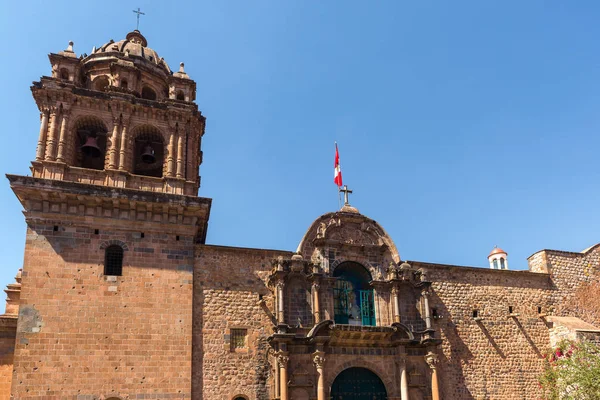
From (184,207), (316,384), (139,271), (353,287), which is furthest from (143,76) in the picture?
(316,384)

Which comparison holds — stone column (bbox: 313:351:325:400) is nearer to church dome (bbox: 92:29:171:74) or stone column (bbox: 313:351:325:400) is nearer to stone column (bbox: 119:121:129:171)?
stone column (bbox: 119:121:129:171)

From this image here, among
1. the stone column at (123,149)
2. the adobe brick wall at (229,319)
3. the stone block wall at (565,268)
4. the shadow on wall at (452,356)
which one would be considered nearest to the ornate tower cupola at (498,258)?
the stone block wall at (565,268)

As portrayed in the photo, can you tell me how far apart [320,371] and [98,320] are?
6655 millimetres

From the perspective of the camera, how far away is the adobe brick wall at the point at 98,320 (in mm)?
13445

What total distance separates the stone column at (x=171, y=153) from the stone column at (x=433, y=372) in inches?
408

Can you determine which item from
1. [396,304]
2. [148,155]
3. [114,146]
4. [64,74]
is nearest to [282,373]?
[396,304]

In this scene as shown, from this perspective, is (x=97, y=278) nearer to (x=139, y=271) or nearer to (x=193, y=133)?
(x=139, y=271)

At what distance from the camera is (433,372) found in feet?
55.5

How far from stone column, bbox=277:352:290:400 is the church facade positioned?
0.16 ft

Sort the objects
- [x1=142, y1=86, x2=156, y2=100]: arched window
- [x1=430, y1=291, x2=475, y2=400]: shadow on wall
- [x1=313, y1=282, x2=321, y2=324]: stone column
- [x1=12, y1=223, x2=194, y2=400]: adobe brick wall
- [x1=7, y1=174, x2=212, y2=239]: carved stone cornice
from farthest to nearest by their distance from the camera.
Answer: [x1=142, y1=86, x2=156, y2=100]: arched window
[x1=430, y1=291, x2=475, y2=400]: shadow on wall
[x1=313, y1=282, x2=321, y2=324]: stone column
[x1=7, y1=174, x2=212, y2=239]: carved stone cornice
[x1=12, y1=223, x2=194, y2=400]: adobe brick wall

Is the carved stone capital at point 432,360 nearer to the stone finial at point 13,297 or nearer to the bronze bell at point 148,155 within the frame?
the bronze bell at point 148,155

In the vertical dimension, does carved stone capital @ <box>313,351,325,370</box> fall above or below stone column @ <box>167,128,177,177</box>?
below

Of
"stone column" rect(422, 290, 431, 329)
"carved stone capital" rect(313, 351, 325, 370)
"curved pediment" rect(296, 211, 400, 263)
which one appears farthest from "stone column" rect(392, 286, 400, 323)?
"carved stone capital" rect(313, 351, 325, 370)

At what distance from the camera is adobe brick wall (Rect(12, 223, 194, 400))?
44.1 ft
